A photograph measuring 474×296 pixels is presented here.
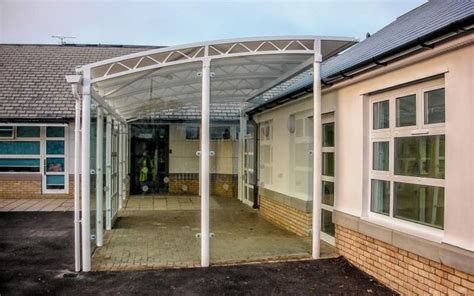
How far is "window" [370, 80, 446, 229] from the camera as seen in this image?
4.91m

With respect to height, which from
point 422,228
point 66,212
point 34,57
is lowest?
point 66,212

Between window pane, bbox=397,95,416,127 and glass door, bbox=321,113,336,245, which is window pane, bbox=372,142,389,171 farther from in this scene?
glass door, bbox=321,113,336,245

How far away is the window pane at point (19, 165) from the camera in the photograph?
15469mm

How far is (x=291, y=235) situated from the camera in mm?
9125

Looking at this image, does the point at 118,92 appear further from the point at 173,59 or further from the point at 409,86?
Result: the point at 409,86

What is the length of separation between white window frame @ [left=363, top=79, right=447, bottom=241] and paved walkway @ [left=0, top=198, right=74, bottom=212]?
968 cm

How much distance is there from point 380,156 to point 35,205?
446 inches

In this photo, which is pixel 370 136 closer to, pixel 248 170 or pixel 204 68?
pixel 204 68

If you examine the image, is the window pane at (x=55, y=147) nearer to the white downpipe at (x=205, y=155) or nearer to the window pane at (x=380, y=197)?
the white downpipe at (x=205, y=155)

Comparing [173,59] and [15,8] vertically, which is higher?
[15,8]

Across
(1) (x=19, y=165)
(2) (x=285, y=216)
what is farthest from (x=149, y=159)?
(2) (x=285, y=216)

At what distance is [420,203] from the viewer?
5.23m

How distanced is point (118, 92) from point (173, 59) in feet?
7.40

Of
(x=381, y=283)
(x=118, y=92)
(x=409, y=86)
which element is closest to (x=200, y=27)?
(x=118, y=92)
